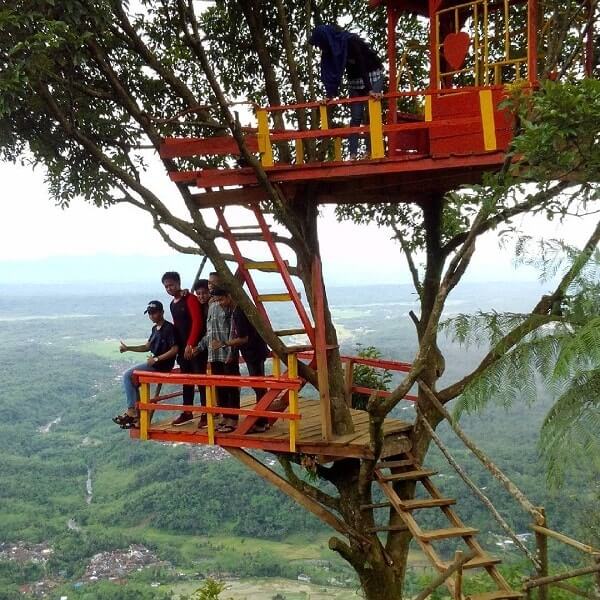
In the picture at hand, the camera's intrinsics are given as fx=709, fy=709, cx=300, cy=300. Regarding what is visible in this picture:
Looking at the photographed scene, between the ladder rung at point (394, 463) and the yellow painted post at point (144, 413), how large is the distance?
2667 mm

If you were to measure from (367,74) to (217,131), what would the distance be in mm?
2901

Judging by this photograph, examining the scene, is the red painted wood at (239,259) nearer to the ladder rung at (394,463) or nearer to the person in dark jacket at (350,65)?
the person in dark jacket at (350,65)

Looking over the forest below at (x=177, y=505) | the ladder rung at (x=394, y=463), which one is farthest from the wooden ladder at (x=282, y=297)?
the forest below at (x=177, y=505)

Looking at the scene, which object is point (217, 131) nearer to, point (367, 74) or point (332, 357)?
point (367, 74)

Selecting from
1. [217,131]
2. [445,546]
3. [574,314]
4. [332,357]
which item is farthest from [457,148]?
[445,546]

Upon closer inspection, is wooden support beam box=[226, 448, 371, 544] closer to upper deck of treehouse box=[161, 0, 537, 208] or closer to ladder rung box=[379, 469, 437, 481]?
ladder rung box=[379, 469, 437, 481]

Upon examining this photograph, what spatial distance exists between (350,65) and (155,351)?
4016 mm

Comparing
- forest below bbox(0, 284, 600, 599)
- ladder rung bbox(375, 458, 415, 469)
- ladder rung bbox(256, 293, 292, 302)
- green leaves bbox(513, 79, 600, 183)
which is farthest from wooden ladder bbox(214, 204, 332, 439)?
forest below bbox(0, 284, 600, 599)

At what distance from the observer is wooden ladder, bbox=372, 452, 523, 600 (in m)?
6.55

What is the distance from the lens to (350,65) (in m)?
8.23

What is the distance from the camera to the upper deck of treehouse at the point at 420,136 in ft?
21.3

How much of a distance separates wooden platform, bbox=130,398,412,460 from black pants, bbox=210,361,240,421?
0.37 meters

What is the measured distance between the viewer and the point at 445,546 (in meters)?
47.6

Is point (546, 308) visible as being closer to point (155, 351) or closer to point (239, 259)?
point (239, 259)
